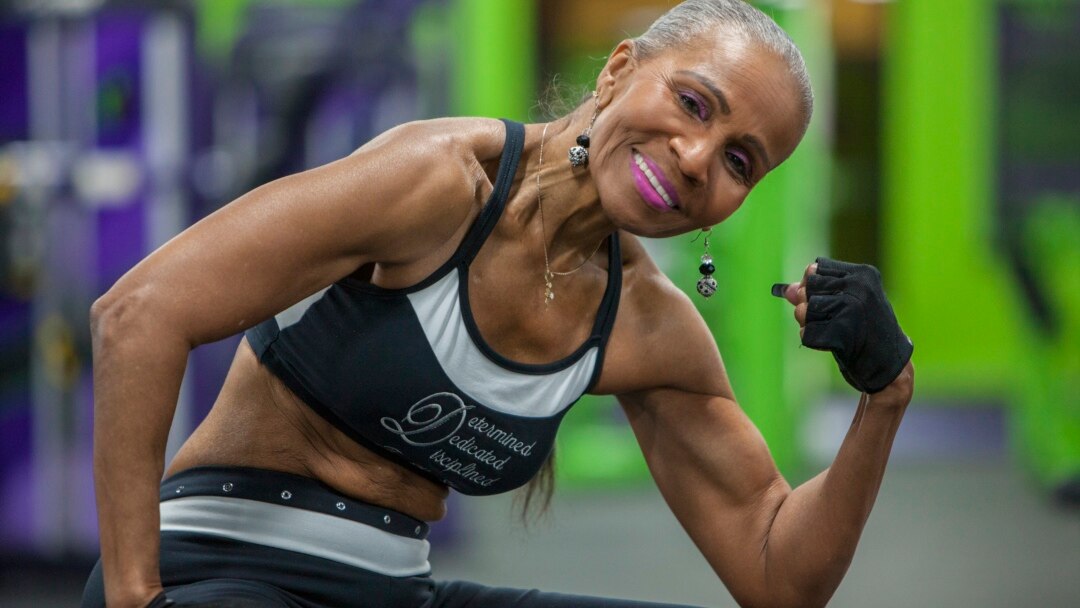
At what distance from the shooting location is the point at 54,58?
11.7 ft

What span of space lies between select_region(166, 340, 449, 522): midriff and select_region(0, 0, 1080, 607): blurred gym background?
15.4 inches

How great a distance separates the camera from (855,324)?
1450mm

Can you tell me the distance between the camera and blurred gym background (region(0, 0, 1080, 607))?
3602mm

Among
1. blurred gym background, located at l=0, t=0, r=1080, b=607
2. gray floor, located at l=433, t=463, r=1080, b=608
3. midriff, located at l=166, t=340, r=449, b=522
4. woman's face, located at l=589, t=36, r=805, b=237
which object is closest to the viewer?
woman's face, located at l=589, t=36, r=805, b=237

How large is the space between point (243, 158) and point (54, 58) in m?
0.61

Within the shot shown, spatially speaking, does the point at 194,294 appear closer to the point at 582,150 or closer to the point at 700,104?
the point at 582,150

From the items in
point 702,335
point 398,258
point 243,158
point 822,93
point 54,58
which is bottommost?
point 822,93

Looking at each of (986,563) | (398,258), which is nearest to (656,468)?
(398,258)

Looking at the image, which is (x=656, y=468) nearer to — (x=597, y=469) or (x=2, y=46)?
(x=2, y=46)

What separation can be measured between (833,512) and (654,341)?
1.04 ft

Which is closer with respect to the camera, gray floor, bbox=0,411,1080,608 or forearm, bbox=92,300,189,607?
forearm, bbox=92,300,189,607

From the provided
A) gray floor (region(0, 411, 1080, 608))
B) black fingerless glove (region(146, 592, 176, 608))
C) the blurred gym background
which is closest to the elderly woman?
black fingerless glove (region(146, 592, 176, 608))

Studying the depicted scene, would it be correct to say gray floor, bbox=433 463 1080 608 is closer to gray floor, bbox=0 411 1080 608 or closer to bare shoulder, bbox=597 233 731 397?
gray floor, bbox=0 411 1080 608

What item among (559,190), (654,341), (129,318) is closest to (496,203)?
(559,190)
